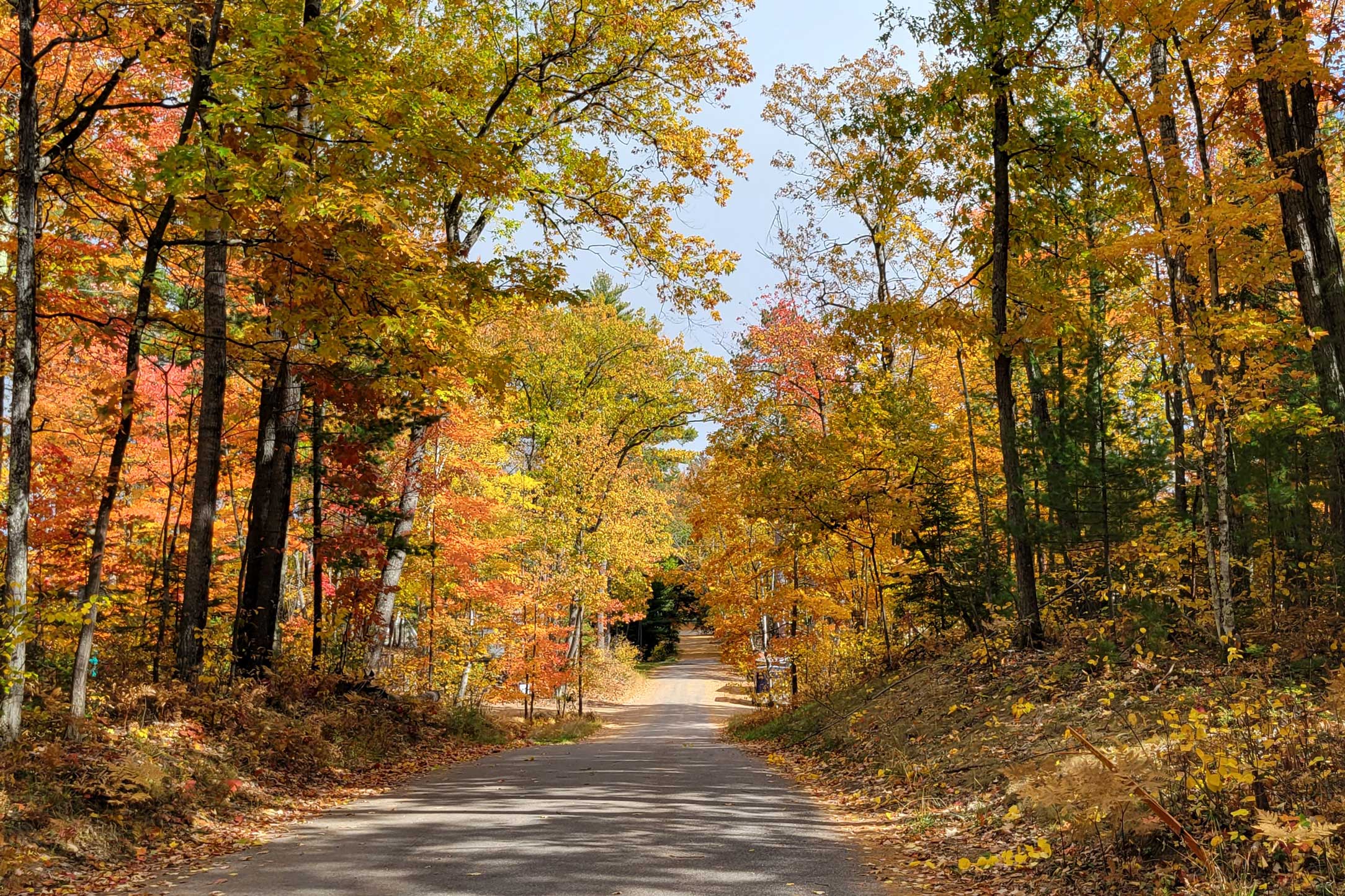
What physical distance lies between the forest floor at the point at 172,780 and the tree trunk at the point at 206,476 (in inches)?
24.7

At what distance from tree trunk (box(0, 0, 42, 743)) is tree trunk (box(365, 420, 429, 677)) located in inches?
330

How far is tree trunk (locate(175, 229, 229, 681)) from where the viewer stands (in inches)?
370

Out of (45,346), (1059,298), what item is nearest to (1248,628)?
(1059,298)

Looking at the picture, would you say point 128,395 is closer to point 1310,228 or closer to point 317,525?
point 317,525

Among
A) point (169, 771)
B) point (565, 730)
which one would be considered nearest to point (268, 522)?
point (169, 771)

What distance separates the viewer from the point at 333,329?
9.00m

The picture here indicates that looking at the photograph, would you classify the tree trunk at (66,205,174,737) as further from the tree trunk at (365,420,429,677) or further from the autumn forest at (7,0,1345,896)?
the tree trunk at (365,420,429,677)

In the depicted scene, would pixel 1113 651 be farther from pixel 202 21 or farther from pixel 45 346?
pixel 45 346

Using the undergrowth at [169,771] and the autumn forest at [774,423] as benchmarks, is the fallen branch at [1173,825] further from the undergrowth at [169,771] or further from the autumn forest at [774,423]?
the undergrowth at [169,771]

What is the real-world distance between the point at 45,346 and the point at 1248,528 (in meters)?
A: 15.9

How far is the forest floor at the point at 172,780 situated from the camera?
242 inches

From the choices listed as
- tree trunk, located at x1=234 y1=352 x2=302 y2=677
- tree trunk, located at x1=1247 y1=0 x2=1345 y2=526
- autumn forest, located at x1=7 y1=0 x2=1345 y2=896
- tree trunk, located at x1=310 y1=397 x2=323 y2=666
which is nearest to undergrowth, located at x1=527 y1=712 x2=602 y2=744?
autumn forest, located at x1=7 y1=0 x2=1345 y2=896

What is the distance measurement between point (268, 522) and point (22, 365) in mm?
5576

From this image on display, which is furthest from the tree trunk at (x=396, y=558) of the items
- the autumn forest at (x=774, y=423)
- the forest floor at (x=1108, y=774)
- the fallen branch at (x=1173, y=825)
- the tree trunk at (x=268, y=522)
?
the fallen branch at (x=1173, y=825)
